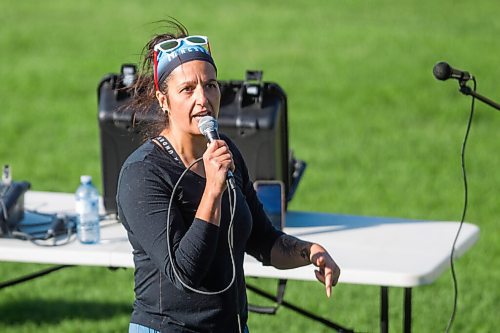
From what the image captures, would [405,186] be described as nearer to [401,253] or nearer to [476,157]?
[476,157]

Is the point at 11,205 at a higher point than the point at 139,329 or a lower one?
lower

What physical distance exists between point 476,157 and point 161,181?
8.17 m

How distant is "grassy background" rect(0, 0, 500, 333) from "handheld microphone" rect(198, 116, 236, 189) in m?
3.54

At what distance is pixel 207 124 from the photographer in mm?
3367

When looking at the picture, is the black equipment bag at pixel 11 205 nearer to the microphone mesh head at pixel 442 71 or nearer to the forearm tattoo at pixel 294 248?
the forearm tattoo at pixel 294 248

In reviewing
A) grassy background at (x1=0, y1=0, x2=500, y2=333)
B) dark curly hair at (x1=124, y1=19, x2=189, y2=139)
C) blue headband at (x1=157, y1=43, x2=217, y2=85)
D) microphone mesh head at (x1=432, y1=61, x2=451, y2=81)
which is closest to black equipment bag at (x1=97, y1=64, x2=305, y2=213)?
microphone mesh head at (x1=432, y1=61, x2=451, y2=81)

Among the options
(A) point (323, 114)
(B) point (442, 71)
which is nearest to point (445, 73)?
(B) point (442, 71)

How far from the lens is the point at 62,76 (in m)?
14.8

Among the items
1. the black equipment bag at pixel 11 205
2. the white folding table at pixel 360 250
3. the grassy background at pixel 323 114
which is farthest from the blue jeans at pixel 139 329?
the grassy background at pixel 323 114

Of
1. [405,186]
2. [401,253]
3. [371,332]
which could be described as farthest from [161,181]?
[405,186]

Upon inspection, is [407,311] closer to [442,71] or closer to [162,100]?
[442,71]

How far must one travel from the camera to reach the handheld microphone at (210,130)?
3308 mm

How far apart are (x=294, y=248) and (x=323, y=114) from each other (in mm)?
9302

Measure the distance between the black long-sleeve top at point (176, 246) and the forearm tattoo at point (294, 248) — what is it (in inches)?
7.8
